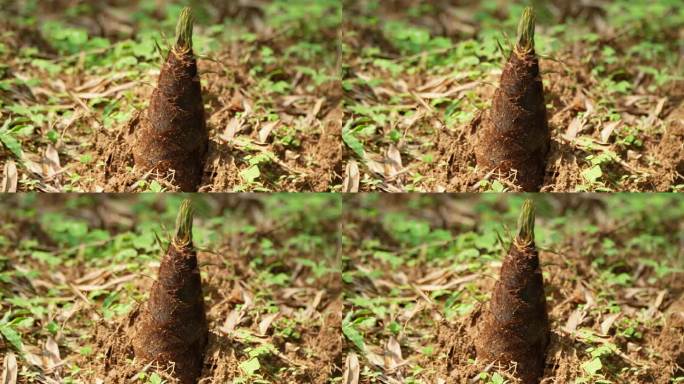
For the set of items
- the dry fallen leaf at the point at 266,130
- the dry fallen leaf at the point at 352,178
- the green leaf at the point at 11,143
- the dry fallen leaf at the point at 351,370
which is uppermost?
the dry fallen leaf at the point at 266,130

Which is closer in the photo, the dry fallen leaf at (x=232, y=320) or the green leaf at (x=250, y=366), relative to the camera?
the green leaf at (x=250, y=366)

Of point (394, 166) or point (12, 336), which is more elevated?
point (394, 166)

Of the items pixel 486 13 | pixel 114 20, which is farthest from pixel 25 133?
pixel 486 13

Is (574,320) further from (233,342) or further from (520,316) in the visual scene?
(233,342)

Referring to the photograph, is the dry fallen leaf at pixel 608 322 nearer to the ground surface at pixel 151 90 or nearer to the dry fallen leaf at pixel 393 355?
the dry fallen leaf at pixel 393 355

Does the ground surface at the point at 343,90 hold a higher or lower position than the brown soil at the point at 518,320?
higher

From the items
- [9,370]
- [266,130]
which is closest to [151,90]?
[266,130]

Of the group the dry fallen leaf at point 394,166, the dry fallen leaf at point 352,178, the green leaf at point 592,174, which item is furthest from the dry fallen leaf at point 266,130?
the green leaf at point 592,174
